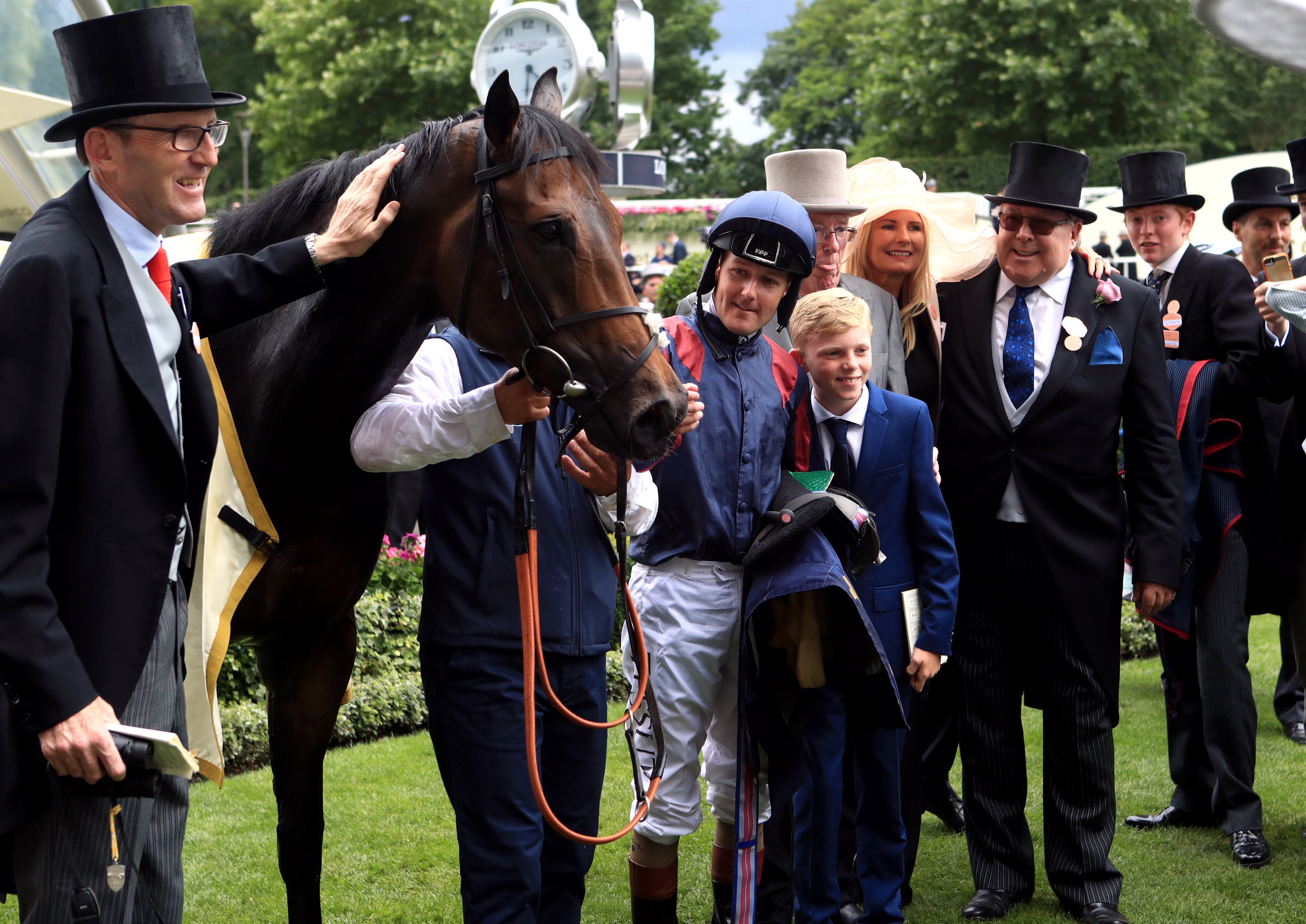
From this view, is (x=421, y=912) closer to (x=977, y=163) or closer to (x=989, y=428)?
(x=989, y=428)

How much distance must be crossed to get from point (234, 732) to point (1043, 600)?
3.66 metres

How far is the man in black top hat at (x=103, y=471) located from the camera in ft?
6.41

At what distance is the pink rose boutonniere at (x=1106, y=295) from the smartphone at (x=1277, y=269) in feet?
2.07

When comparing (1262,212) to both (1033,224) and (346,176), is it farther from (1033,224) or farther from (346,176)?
(346,176)

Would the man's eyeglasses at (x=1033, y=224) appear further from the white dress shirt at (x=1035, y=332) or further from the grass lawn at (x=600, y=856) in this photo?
the grass lawn at (x=600, y=856)

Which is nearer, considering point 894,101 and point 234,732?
point 234,732

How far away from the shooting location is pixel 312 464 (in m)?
2.89

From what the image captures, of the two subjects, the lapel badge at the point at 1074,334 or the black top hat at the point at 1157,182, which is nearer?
the lapel badge at the point at 1074,334

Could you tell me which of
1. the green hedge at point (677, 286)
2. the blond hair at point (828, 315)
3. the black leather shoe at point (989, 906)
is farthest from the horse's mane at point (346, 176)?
the green hedge at point (677, 286)

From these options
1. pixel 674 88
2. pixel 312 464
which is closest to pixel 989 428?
pixel 312 464

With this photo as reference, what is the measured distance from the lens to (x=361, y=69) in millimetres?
29875

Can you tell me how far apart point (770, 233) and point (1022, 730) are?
6.52ft

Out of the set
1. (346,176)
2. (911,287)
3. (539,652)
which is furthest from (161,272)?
(911,287)

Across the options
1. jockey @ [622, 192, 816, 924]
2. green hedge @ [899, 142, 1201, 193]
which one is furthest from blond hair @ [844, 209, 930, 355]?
green hedge @ [899, 142, 1201, 193]
